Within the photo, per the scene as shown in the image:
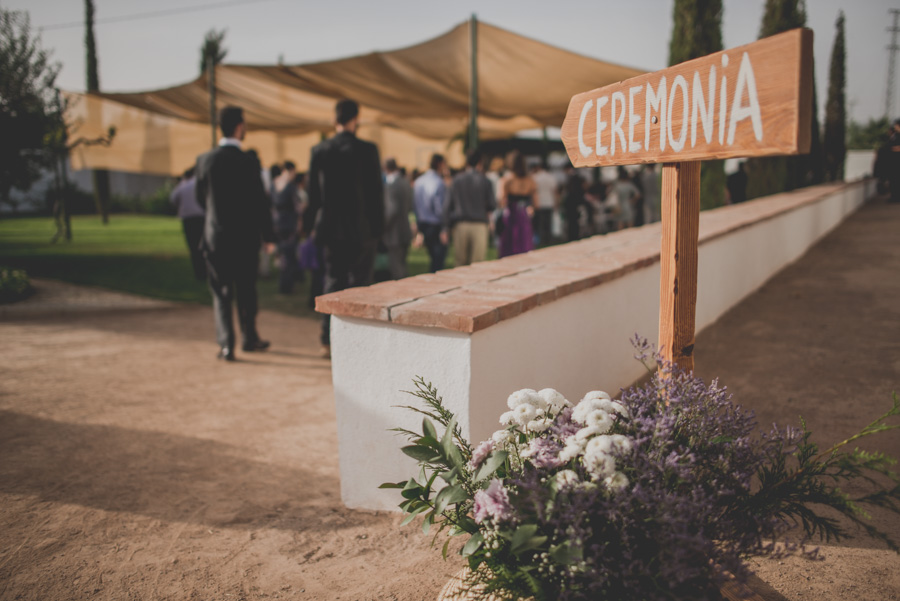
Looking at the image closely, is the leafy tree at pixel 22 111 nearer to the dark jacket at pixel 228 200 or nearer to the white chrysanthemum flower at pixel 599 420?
the dark jacket at pixel 228 200

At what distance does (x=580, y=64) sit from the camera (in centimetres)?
772

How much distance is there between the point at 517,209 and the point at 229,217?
11.8ft

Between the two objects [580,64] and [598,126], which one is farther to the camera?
[580,64]

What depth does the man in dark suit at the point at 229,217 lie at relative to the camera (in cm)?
500

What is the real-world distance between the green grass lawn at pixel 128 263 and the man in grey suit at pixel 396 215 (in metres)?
1.17

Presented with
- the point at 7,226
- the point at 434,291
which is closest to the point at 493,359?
the point at 434,291

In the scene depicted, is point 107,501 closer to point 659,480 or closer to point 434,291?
point 434,291

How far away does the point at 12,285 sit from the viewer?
23.9ft

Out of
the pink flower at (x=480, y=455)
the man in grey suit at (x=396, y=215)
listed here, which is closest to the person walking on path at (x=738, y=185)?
the man in grey suit at (x=396, y=215)

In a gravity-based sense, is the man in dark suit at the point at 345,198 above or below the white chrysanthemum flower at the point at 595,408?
above

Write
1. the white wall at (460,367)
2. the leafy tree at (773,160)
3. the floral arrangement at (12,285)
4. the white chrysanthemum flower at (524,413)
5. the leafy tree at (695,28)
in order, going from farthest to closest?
the leafy tree at (773,160) → the leafy tree at (695,28) → the floral arrangement at (12,285) → the white wall at (460,367) → the white chrysanthemum flower at (524,413)

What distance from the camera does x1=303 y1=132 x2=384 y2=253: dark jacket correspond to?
480 cm

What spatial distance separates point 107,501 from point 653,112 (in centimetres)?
265

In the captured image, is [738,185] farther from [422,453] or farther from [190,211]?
[422,453]
